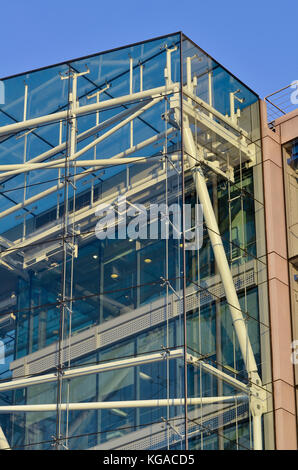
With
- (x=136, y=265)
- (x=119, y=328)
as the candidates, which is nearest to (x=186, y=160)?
(x=136, y=265)

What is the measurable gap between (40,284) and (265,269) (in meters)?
7.06

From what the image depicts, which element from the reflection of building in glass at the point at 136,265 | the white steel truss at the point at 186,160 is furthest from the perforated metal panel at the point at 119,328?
the white steel truss at the point at 186,160

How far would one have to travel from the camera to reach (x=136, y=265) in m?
38.9

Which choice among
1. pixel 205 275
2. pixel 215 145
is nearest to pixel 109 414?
pixel 205 275

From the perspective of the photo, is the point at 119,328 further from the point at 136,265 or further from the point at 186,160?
the point at 186,160

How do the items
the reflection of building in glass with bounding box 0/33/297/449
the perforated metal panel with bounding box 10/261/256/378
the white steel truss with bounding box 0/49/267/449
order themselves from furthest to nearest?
1. the white steel truss with bounding box 0/49/267/449
2. the perforated metal panel with bounding box 10/261/256/378
3. the reflection of building in glass with bounding box 0/33/297/449

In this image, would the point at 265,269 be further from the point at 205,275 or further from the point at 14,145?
the point at 14,145

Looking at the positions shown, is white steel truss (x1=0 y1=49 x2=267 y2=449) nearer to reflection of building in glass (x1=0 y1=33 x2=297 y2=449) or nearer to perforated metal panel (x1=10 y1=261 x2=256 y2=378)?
reflection of building in glass (x1=0 y1=33 x2=297 y2=449)

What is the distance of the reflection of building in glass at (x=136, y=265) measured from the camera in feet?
123

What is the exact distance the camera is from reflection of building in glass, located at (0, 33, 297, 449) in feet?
123

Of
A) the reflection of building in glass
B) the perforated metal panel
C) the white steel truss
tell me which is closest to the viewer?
the reflection of building in glass

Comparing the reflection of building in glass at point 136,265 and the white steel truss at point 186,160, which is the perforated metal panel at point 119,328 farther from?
the white steel truss at point 186,160

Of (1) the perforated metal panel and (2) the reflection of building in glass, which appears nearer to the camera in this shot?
(2) the reflection of building in glass

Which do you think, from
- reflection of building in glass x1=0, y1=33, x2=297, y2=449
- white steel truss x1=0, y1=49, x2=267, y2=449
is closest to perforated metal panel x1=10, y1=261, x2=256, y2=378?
reflection of building in glass x1=0, y1=33, x2=297, y2=449
